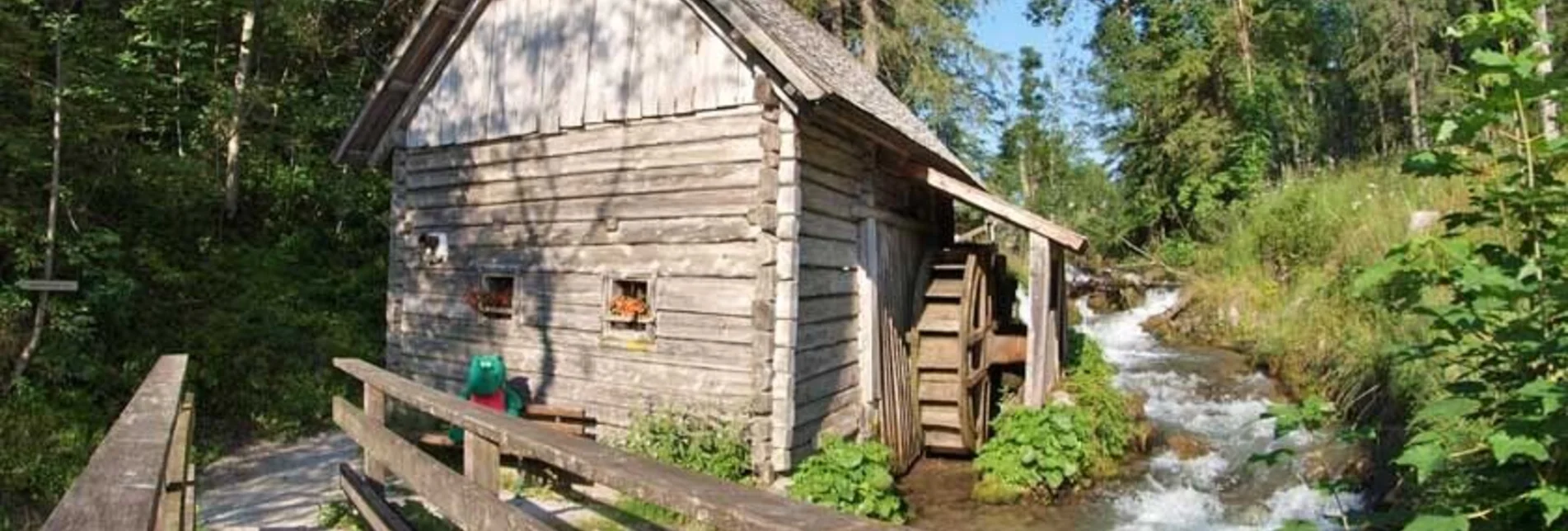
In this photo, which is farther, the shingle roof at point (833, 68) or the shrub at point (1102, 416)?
the shrub at point (1102, 416)

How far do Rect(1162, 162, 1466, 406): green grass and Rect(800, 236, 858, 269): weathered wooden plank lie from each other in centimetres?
496

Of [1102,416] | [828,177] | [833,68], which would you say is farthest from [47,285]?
[1102,416]

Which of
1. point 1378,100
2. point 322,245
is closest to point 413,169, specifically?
point 322,245

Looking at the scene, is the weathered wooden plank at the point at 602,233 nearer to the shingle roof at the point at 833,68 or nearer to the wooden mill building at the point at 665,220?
the wooden mill building at the point at 665,220

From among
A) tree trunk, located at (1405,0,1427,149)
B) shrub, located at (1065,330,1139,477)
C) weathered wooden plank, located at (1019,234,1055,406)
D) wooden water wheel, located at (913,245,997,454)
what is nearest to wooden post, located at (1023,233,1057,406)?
weathered wooden plank, located at (1019,234,1055,406)

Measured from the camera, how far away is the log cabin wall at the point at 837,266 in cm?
818

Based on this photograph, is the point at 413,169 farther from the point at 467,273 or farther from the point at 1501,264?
the point at 1501,264

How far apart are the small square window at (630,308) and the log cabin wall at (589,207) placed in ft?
0.20

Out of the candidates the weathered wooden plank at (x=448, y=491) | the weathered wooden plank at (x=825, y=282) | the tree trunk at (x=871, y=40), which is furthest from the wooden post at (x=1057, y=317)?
the tree trunk at (x=871, y=40)

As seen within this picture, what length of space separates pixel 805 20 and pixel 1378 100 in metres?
34.1

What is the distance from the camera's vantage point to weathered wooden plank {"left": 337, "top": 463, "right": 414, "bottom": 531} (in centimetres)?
447

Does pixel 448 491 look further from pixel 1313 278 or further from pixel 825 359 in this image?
pixel 1313 278

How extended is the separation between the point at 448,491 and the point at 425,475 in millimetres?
318

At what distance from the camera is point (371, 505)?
4848 mm
